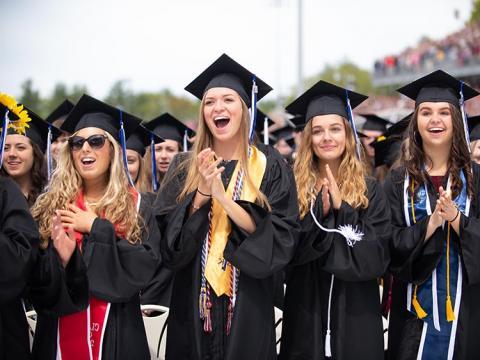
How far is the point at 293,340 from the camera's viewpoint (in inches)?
146

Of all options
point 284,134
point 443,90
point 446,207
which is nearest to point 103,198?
point 446,207

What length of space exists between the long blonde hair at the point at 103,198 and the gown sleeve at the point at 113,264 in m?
0.13

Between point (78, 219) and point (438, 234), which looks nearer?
point (78, 219)

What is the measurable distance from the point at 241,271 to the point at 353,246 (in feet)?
2.44

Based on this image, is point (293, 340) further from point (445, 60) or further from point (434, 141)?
point (445, 60)

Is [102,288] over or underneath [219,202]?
underneath

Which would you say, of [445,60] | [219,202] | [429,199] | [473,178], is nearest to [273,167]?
[219,202]

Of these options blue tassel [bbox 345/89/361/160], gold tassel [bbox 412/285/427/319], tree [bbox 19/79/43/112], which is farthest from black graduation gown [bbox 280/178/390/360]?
tree [bbox 19/79/43/112]

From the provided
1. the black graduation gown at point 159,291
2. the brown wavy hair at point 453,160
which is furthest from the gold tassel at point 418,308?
the black graduation gown at point 159,291

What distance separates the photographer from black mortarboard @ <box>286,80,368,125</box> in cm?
405

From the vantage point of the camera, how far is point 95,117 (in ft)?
11.9

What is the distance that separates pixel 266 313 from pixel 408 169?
149cm

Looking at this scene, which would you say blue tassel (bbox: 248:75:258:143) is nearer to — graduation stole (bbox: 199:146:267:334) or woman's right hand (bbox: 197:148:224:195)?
graduation stole (bbox: 199:146:267:334)

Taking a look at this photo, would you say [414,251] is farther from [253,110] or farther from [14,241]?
[14,241]
